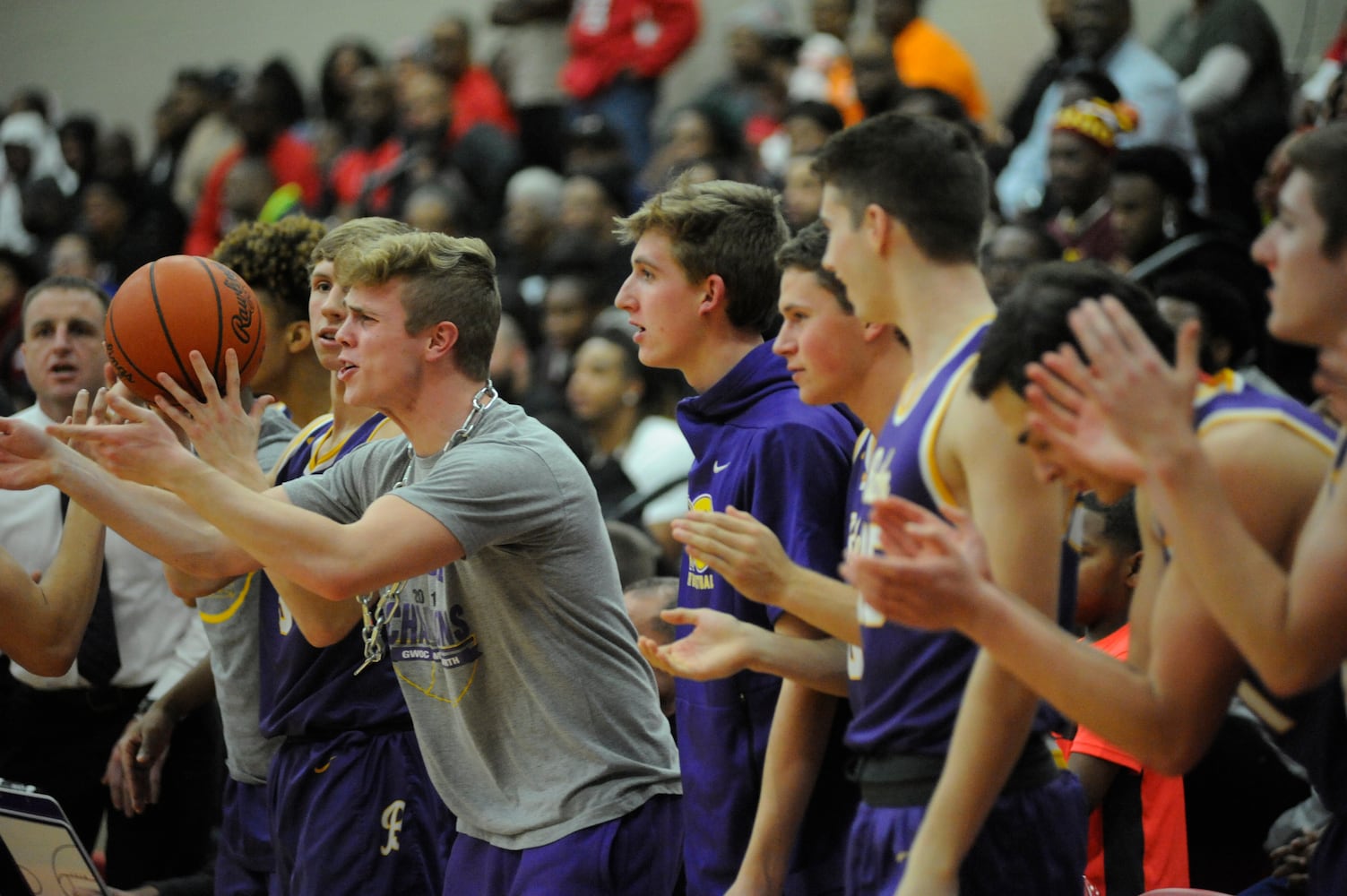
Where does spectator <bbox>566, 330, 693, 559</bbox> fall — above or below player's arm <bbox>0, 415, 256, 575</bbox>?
below

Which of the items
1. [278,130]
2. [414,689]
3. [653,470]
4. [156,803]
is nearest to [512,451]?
[414,689]

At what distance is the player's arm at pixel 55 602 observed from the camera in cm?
471

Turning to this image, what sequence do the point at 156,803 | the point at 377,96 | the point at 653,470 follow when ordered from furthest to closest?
the point at 377,96
the point at 653,470
the point at 156,803

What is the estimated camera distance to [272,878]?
15.6 ft

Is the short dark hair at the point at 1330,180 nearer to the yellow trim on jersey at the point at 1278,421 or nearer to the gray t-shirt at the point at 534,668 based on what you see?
the yellow trim on jersey at the point at 1278,421

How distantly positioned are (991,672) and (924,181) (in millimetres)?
956

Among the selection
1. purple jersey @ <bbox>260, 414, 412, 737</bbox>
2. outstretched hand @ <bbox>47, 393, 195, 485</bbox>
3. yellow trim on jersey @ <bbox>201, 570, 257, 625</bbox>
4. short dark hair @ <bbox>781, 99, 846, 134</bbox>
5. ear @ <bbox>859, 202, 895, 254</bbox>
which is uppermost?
ear @ <bbox>859, 202, 895, 254</bbox>

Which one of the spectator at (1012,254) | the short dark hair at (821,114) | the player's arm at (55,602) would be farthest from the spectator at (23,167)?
the player's arm at (55,602)

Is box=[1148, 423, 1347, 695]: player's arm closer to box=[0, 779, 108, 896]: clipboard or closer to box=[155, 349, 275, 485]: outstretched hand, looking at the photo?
box=[155, 349, 275, 485]: outstretched hand

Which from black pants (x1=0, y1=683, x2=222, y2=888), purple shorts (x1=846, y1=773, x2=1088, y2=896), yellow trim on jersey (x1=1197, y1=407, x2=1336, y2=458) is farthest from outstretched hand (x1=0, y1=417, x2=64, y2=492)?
yellow trim on jersey (x1=1197, y1=407, x2=1336, y2=458)

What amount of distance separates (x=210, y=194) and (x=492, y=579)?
10538mm

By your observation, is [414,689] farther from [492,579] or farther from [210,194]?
[210,194]

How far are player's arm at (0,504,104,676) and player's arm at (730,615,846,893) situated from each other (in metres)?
2.36

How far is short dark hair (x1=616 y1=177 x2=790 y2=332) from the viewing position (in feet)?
13.3
